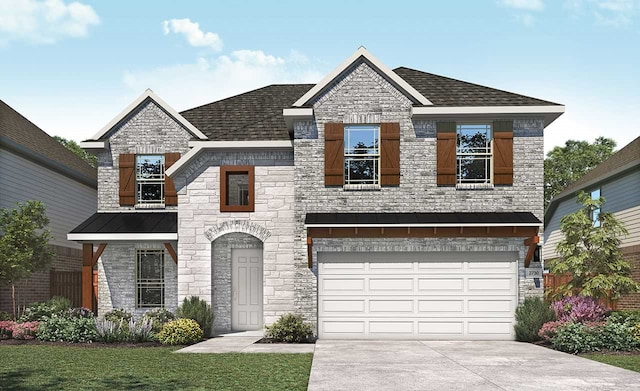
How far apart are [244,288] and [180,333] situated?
3.67 metres

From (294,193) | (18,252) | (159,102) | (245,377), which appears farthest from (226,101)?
(245,377)

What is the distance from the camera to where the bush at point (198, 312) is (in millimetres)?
19469

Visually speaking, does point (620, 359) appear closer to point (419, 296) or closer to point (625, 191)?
point (419, 296)

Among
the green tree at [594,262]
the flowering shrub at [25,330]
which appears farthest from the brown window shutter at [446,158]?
the flowering shrub at [25,330]

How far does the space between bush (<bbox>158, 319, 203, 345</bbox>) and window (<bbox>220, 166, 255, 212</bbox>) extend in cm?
408

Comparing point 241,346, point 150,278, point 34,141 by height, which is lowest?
point 241,346

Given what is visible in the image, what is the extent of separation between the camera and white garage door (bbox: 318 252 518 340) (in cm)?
1914

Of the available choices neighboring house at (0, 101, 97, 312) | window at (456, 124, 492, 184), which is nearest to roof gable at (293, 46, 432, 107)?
window at (456, 124, 492, 184)

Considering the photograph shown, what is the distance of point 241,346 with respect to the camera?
1720 centimetres

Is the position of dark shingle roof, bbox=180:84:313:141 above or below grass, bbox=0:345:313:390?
above

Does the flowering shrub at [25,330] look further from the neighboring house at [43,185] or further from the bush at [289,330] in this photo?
the bush at [289,330]

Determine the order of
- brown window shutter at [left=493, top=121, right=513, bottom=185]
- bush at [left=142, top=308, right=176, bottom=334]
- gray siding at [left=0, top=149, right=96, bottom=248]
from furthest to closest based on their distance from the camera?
gray siding at [left=0, top=149, right=96, bottom=248] < bush at [left=142, top=308, right=176, bottom=334] < brown window shutter at [left=493, top=121, right=513, bottom=185]

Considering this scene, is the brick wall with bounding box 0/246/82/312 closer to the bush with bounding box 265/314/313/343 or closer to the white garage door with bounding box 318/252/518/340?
the bush with bounding box 265/314/313/343

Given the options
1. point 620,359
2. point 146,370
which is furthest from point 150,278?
point 620,359
